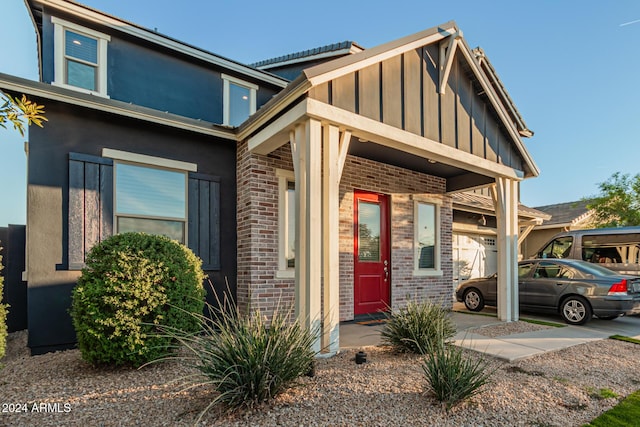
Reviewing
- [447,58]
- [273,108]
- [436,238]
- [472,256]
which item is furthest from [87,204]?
[472,256]

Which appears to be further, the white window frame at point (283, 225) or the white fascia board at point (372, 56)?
the white window frame at point (283, 225)

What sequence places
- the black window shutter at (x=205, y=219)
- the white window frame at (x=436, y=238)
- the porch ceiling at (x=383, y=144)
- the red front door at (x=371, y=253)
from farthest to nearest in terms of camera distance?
the white window frame at (x=436, y=238) → the red front door at (x=371, y=253) → the black window shutter at (x=205, y=219) → the porch ceiling at (x=383, y=144)

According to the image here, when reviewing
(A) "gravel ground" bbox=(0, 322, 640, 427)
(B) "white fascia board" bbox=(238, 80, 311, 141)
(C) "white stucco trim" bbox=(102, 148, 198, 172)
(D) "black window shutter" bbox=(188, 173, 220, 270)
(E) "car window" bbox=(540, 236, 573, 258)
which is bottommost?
(A) "gravel ground" bbox=(0, 322, 640, 427)

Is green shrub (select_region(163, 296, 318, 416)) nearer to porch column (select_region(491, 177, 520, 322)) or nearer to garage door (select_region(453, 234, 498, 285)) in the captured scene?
porch column (select_region(491, 177, 520, 322))

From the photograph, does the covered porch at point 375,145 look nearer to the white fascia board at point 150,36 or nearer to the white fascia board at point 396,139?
the white fascia board at point 396,139

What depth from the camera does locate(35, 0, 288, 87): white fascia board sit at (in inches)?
231

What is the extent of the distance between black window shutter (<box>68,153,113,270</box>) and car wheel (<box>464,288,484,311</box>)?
811cm

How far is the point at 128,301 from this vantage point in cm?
359

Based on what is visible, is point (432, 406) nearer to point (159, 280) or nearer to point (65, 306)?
point (159, 280)

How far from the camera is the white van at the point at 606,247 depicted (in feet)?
27.2

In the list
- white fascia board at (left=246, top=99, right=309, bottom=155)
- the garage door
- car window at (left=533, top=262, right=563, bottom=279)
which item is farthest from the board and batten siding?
the garage door

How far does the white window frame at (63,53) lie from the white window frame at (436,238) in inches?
268

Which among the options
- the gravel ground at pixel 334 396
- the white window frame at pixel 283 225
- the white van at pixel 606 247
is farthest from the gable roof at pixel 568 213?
the white window frame at pixel 283 225

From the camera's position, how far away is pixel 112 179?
5.10 meters
